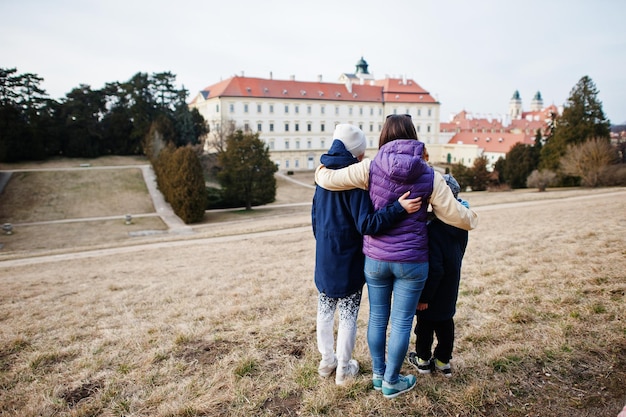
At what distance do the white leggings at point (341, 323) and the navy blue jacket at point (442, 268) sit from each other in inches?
20.7

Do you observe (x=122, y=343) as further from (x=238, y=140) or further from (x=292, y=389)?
(x=238, y=140)

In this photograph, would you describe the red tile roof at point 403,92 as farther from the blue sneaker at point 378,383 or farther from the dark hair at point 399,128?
the blue sneaker at point 378,383

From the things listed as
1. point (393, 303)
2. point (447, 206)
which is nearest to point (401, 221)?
point (447, 206)

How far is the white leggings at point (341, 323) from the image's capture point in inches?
122

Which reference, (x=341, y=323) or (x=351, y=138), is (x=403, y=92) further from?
(x=341, y=323)

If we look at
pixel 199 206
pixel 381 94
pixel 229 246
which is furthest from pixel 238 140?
pixel 381 94

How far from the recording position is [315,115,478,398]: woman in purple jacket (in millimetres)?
2625

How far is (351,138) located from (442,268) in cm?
112

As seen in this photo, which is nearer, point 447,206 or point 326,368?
point 447,206

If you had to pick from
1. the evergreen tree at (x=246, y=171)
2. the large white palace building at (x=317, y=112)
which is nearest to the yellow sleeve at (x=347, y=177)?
the evergreen tree at (x=246, y=171)

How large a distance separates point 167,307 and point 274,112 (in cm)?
5574

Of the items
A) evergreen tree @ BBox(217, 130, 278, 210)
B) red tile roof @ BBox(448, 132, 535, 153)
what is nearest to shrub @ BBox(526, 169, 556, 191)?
evergreen tree @ BBox(217, 130, 278, 210)

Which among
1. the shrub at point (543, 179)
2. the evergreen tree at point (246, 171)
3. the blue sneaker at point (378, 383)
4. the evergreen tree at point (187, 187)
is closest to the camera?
the blue sneaker at point (378, 383)

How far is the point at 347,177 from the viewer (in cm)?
278
